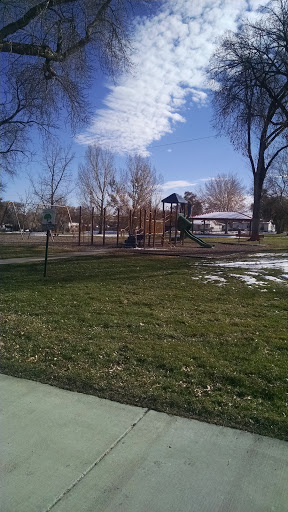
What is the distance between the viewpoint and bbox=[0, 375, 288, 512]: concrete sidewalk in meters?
2.08

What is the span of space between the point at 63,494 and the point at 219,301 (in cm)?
528

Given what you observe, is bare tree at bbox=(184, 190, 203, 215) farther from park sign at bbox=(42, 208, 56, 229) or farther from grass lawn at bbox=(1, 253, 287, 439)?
grass lawn at bbox=(1, 253, 287, 439)

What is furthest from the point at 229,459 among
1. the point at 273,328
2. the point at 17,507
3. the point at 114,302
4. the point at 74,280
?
the point at 74,280

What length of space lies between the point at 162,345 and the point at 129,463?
2.19 metres

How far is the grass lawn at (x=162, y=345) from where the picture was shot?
322 cm

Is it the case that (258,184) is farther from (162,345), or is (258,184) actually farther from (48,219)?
(162,345)

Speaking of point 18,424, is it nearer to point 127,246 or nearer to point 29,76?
point 29,76

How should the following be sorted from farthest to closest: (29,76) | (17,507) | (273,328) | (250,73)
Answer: (250,73)
(29,76)
(273,328)
(17,507)

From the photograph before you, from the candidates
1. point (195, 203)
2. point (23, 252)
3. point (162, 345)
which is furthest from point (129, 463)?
point (195, 203)

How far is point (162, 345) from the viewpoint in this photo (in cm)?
454

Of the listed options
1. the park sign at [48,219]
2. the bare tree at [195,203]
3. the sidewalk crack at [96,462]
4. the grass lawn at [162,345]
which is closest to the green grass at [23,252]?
the park sign at [48,219]

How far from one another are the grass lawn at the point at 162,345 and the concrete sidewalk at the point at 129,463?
9.6 inches

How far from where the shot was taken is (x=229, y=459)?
2.43 m

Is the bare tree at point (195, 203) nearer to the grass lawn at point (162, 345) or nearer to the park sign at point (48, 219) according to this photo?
the park sign at point (48, 219)
